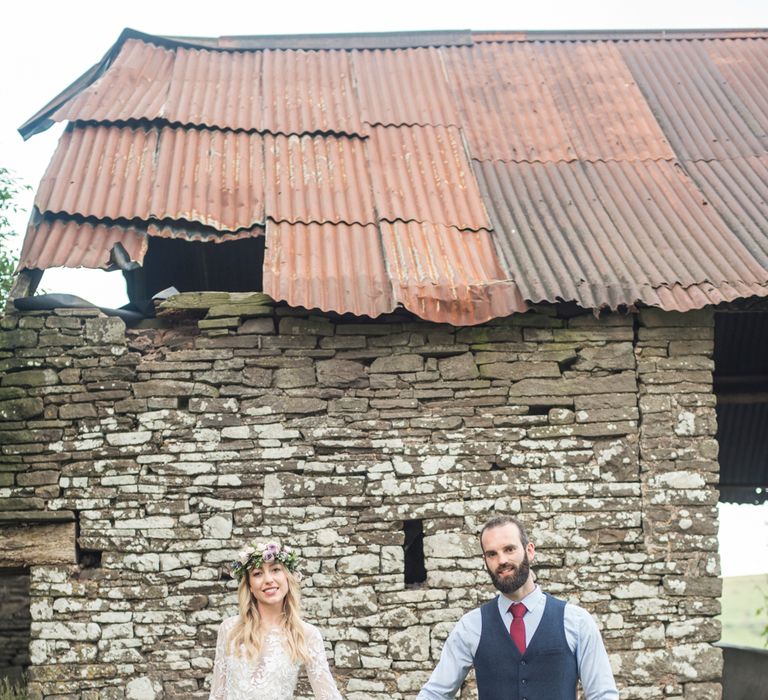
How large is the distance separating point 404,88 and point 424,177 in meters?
1.47

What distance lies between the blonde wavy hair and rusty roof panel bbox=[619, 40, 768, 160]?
5.57 meters

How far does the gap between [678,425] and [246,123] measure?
4.09 metres

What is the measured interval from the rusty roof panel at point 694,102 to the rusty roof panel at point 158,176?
11.9ft

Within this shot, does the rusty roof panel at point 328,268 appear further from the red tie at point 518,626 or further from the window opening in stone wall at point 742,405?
the window opening in stone wall at point 742,405

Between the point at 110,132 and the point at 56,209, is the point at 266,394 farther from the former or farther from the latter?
the point at 110,132

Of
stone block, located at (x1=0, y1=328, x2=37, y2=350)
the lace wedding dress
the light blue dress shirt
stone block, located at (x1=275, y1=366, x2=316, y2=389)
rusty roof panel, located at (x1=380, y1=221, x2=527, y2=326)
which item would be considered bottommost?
the lace wedding dress

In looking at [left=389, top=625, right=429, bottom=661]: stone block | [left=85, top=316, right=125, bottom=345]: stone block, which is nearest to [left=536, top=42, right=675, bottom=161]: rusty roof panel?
[left=85, top=316, right=125, bottom=345]: stone block

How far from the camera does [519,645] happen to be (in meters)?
3.77

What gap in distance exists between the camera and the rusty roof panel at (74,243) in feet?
22.5

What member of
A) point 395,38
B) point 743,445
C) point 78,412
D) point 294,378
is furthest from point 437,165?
point 743,445

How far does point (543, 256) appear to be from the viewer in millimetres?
7066

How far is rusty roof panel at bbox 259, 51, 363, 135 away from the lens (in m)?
8.21

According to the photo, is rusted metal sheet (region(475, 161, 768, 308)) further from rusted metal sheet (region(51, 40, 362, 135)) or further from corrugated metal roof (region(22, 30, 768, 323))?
rusted metal sheet (region(51, 40, 362, 135))

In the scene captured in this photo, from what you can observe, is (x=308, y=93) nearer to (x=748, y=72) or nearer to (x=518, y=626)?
(x=748, y=72)
